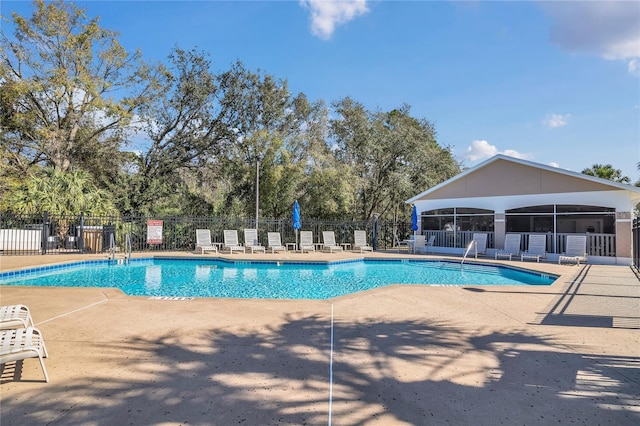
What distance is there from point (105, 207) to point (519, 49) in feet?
58.5

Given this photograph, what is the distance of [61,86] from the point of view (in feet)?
55.1

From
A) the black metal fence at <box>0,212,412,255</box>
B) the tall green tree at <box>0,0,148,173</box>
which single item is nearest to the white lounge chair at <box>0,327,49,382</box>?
the black metal fence at <box>0,212,412,255</box>

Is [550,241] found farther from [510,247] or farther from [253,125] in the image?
[253,125]

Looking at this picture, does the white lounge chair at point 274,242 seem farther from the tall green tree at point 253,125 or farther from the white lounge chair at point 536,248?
the white lounge chair at point 536,248

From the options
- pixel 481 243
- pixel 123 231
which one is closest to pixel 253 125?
pixel 123 231

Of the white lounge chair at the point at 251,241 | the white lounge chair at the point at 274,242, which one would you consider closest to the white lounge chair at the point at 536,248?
the white lounge chair at the point at 274,242

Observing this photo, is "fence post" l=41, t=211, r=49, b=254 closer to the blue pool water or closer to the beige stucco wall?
the blue pool water

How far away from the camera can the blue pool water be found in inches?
357

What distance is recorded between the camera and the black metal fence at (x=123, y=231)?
1429 cm

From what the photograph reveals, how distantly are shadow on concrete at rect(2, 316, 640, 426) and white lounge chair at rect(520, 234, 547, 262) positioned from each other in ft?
36.2

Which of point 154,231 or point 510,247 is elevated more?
point 154,231

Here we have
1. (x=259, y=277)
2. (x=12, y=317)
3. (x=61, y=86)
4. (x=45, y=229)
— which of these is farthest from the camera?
(x=61, y=86)

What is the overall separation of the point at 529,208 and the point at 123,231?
17930 millimetres

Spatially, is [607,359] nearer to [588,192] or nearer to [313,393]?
[313,393]
